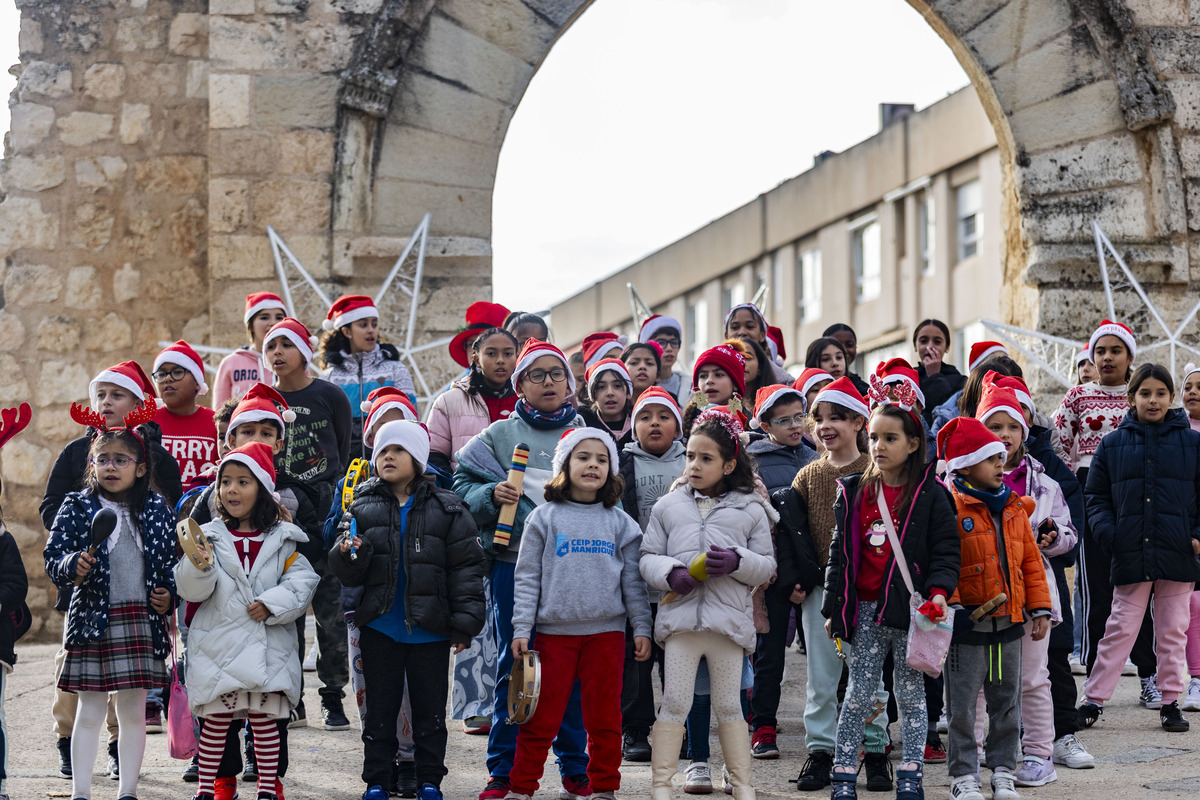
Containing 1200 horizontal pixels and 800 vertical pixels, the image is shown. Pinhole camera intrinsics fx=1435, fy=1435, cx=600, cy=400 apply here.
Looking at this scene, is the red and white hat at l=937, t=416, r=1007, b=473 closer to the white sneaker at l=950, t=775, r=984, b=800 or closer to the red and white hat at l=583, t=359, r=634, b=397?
the white sneaker at l=950, t=775, r=984, b=800

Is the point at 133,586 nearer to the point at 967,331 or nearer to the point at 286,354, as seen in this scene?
the point at 286,354

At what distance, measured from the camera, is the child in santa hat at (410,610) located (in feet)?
15.7

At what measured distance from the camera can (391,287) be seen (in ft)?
27.7

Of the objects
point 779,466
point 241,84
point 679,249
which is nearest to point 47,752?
point 779,466

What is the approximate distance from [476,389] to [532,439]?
57 cm

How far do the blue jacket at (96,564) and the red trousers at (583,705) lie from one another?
128cm

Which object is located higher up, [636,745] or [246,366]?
[246,366]

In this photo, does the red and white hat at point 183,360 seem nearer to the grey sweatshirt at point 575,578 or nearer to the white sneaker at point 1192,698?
the grey sweatshirt at point 575,578

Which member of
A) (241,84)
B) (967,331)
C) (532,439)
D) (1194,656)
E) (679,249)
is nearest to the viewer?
(532,439)

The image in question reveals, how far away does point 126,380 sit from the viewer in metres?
5.60

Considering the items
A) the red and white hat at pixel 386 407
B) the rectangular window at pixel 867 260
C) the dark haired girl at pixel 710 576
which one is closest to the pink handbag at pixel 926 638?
the dark haired girl at pixel 710 576

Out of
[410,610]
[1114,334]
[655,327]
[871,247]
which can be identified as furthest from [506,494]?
[871,247]

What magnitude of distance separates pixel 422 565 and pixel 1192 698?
3.61 metres

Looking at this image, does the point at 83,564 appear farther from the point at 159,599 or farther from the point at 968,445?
the point at 968,445
